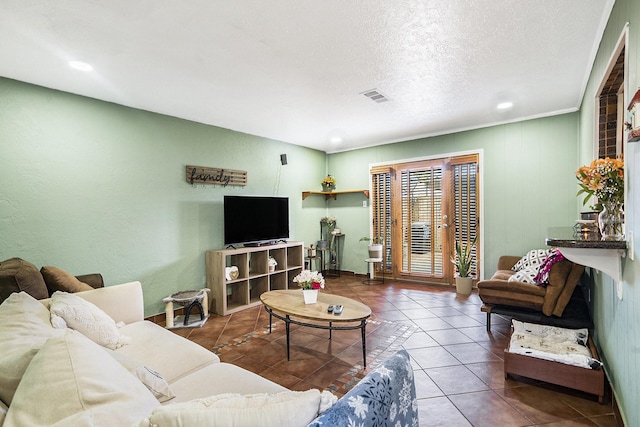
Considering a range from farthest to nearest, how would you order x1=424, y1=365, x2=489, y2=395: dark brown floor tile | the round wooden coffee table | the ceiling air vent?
1. the ceiling air vent
2. the round wooden coffee table
3. x1=424, y1=365, x2=489, y2=395: dark brown floor tile

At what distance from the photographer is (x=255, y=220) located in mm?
4637

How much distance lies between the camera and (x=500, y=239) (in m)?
4.66

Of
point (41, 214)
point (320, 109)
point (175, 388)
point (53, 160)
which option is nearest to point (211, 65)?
point (320, 109)

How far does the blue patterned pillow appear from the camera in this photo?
79 centimetres

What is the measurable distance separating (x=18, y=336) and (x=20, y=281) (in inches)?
47.6

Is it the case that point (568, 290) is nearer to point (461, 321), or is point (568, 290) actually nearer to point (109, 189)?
point (461, 321)

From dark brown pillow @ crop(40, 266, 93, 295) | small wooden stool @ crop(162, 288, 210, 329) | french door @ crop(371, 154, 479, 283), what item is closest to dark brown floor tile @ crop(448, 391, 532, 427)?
small wooden stool @ crop(162, 288, 210, 329)

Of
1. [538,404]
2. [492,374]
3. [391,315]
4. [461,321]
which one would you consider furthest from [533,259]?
[538,404]

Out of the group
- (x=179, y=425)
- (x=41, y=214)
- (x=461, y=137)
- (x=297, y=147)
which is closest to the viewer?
(x=179, y=425)

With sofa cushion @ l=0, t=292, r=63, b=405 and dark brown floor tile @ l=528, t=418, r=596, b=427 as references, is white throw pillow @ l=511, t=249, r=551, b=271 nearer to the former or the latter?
dark brown floor tile @ l=528, t=418, r=596, b=427

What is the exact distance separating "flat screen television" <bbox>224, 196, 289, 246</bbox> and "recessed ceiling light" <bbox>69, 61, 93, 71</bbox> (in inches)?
Answer: 79.1

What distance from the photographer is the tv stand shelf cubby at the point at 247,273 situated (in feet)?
13.4

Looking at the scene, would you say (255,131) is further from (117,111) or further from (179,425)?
(179,425)

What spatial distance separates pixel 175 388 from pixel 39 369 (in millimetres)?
800
